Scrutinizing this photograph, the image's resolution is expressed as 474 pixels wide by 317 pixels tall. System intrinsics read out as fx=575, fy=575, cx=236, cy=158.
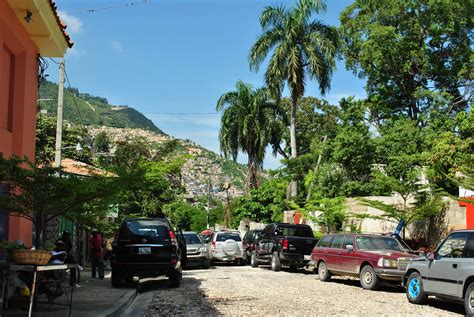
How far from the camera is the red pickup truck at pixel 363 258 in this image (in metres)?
16.5

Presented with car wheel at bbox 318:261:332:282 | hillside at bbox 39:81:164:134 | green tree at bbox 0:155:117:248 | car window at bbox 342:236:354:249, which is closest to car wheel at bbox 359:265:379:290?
car window at bbox 342:236:354:249

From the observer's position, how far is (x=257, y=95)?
4831 centimetres

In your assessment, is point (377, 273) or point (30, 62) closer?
point (30, 62)

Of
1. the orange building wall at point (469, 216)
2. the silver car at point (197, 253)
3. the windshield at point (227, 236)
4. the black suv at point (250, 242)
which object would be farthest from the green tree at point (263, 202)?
the orange building wall at point (469, 216)

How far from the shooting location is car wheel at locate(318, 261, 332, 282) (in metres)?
19.5

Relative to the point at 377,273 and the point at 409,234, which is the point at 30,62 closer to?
the point at 377,273

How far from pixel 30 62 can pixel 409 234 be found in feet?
53.9

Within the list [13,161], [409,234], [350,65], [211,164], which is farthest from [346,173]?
[211,164]

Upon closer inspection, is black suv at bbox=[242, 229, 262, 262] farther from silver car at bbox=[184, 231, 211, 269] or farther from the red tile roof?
the red tile roof

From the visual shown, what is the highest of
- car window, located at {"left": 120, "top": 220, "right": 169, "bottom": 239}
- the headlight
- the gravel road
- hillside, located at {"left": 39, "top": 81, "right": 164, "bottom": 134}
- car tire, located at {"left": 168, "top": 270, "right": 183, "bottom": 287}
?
hillside, located at {"left": 39, "top": 81, "right": 164, "bottom": 134}

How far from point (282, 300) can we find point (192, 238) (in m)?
14.0

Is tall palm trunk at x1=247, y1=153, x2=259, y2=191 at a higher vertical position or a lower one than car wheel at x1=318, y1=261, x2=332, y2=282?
higher

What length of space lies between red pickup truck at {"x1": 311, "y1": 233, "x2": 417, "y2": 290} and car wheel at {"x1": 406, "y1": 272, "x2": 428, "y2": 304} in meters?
2.37

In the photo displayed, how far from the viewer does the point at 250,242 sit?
30281 mm
